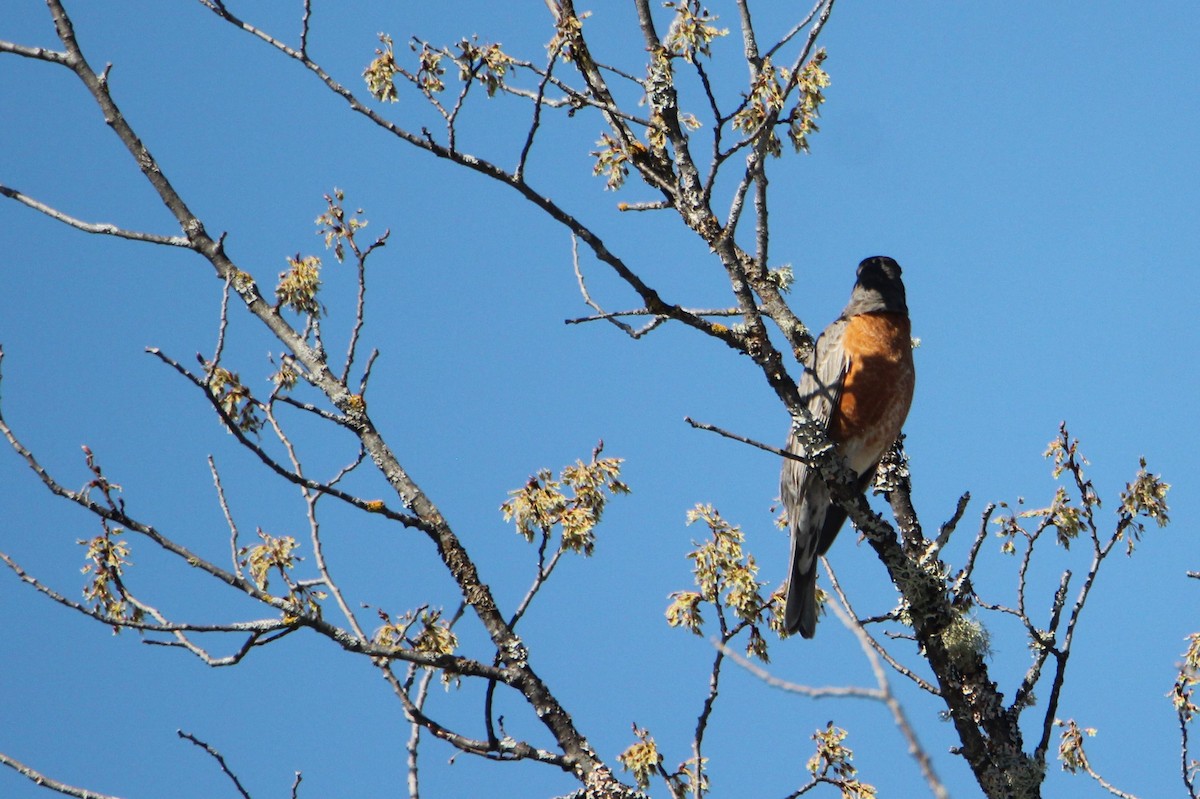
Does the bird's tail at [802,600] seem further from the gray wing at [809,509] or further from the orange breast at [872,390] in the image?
the orange breast at [872,390]

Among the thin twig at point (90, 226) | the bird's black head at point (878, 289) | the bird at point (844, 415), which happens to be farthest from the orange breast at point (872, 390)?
the thin twig at point (90, 226)

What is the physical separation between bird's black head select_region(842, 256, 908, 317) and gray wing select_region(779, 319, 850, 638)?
352 millimetres

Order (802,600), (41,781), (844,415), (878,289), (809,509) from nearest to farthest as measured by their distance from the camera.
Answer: (41,781) → (802,600) → (844,415) → (809,509) → (878,289)

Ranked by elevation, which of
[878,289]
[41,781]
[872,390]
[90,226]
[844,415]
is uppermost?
[878,289]

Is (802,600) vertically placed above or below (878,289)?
below

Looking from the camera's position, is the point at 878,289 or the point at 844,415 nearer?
the point at 844,415

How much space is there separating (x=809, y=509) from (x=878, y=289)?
4.29 ft

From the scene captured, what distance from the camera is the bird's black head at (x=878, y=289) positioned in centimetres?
635

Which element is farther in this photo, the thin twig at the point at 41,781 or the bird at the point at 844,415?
the bird at the point at 844,415

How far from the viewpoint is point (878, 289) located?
6.43 m

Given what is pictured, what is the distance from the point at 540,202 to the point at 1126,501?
248 cm

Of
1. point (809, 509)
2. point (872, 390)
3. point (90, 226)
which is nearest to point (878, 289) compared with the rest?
point (872, 390)

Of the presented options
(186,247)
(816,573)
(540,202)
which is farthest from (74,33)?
(816,573)

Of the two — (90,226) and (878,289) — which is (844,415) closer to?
(878,289)
